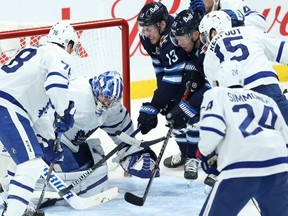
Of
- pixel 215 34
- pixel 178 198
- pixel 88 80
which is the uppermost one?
pixel 215 34

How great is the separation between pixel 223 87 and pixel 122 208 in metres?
1.19

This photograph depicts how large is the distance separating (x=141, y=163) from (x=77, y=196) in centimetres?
49

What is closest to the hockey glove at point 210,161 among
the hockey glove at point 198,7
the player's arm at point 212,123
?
the player's arm at point 212,123

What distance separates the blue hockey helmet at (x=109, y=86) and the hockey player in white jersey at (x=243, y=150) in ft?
3.39

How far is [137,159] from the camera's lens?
4906mm

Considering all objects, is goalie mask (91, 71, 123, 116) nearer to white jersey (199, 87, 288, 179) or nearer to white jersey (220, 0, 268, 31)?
white jersey (220, 0, 268, 31)

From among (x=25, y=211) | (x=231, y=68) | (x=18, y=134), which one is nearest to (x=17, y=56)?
(x=18, y=134)

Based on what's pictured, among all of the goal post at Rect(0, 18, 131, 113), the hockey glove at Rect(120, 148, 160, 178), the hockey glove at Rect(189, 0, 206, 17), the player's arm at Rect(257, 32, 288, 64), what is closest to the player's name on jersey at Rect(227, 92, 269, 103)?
the player's arm at Rect(257, 32, 288, 64)

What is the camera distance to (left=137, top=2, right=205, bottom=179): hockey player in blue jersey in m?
4.86

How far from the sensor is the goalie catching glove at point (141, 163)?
16.1 ft

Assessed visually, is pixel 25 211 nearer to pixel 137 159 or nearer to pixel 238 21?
pixel 137 159

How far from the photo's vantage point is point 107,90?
451 cm

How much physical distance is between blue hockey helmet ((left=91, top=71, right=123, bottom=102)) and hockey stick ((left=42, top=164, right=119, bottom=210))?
44cm

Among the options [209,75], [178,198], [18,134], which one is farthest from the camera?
[178,198]
